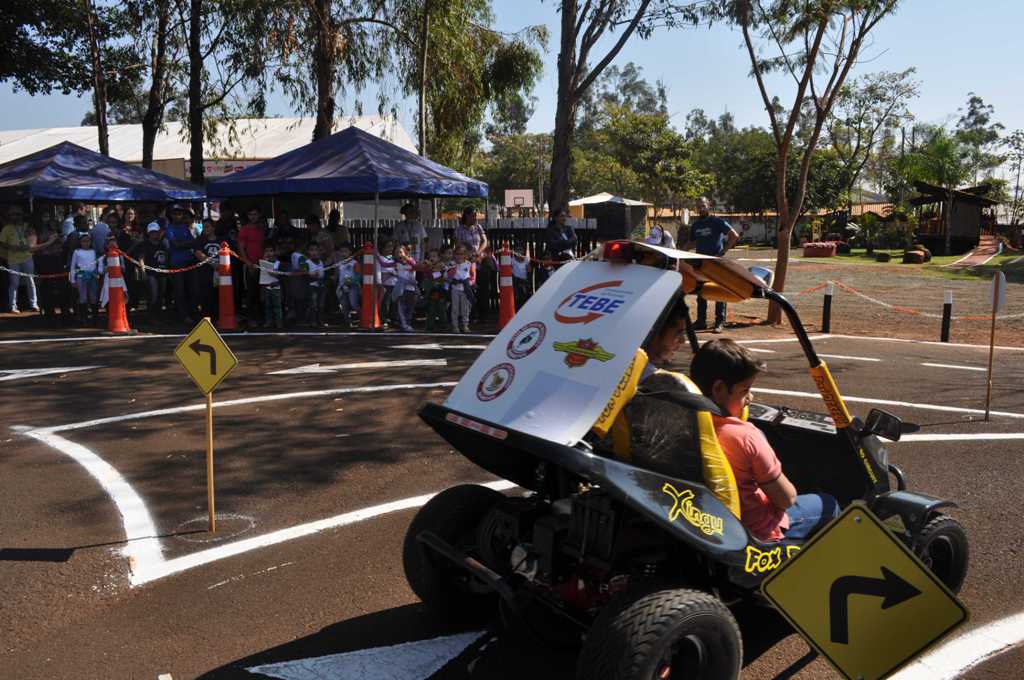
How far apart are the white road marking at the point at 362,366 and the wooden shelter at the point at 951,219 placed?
121 ft

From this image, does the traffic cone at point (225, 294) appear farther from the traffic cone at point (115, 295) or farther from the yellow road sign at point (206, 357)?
the yellow road sign at point (206, 357)

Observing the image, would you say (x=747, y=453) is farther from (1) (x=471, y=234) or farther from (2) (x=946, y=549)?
(1) (x=471, y=234)

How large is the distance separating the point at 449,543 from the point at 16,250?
14.7m

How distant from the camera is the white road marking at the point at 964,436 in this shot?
831 cm

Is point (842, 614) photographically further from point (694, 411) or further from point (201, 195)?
point (201, 195)

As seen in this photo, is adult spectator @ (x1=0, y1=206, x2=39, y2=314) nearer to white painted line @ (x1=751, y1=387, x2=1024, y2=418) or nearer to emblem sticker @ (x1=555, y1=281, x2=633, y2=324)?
white painted line @ (x1=751, y1=387, x2=1024, y2=418)

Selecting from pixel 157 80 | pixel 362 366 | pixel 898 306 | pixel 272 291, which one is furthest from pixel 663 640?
pixel 157 80

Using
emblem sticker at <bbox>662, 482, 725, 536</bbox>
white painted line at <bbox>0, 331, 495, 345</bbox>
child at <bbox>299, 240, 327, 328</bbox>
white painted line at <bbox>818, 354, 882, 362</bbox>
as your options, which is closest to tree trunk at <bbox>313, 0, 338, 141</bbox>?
child at <bbox>299, 240, 327, 328</bbox>

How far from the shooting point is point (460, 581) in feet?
14.9

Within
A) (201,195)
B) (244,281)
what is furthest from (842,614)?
(201,195)

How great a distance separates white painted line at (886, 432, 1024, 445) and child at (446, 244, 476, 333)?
7625 mm

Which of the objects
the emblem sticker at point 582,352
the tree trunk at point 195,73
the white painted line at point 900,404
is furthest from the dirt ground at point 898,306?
the tree trunk at point 195,73

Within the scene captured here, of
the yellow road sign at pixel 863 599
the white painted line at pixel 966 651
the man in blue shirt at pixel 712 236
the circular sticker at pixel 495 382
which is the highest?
the man in blue shirt at pixel 712 236

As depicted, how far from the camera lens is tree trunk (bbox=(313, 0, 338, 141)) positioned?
20.6 m
